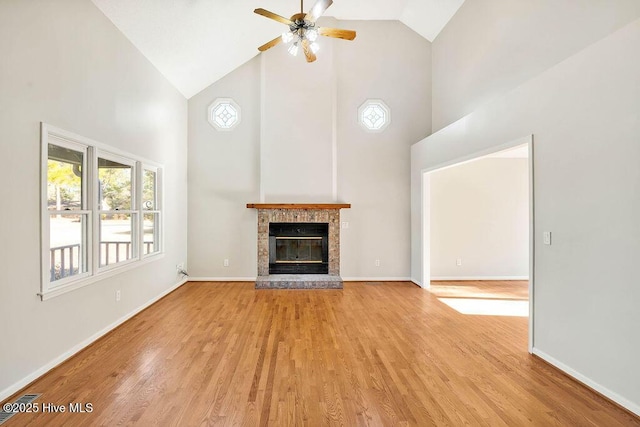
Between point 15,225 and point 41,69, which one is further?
point 41,69

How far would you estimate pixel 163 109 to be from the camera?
502 cm

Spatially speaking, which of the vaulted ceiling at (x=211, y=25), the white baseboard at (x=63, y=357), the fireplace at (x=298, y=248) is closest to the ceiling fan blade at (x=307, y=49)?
the vaulted ceiling at (x=211, y=25)

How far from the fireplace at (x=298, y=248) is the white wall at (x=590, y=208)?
3828 mm

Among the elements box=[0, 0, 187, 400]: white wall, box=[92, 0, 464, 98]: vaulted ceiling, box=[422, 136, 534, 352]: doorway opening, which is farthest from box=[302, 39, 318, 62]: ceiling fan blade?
box=[422, 136, 534, 352]: doorway opening

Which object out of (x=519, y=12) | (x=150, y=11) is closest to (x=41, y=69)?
(x=150, y=11)

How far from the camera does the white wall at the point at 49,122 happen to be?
90.7 inches

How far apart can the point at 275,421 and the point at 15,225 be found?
2400 millimetres

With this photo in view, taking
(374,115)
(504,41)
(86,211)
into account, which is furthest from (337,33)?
(86,211)

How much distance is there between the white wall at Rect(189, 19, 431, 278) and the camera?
6.15 meters

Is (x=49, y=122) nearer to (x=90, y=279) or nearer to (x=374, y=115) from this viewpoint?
(x=90, y=279)

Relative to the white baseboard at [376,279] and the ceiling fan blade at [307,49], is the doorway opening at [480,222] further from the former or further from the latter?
the ceiling fan blade at [307,49]

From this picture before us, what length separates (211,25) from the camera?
4461 millimetres

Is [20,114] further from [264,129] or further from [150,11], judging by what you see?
[264,129]

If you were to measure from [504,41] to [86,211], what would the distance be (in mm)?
5530
